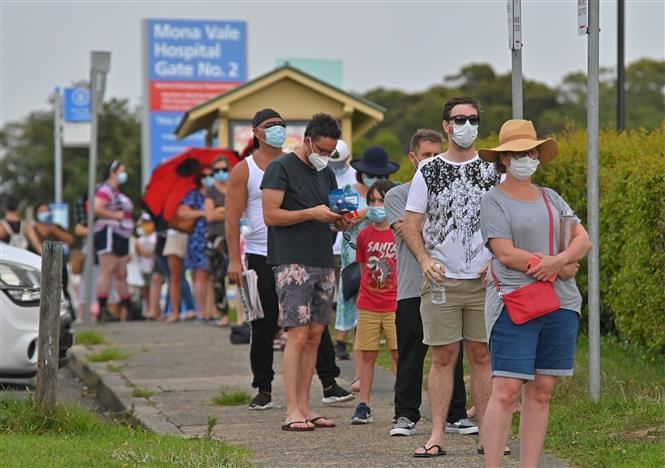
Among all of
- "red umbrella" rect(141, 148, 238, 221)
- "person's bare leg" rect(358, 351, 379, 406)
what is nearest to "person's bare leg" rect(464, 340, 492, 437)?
"person's bare leg" rect(358, 351, 379, 406)

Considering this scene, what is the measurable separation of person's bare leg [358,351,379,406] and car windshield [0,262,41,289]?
3.33 meters

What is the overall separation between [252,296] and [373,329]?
0.85m

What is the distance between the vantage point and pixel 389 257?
371 inches

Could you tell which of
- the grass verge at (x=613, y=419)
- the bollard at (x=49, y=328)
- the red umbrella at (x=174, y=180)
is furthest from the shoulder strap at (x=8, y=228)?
the grass verge at (x=613, y=419)

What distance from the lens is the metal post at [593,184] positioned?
8328 mm

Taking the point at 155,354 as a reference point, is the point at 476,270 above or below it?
above

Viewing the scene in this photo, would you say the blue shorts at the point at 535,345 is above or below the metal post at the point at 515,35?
below

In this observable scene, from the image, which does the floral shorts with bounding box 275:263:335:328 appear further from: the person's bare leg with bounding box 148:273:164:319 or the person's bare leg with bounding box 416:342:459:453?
the person's bare leg with bounding box 148:273:164:319

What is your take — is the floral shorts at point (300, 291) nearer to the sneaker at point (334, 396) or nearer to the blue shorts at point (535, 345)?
the sneaker at point (334, 396)

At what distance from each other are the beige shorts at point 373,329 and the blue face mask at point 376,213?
66 centimetres

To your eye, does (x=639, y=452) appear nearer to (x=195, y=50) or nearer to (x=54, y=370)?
(x=54, y=370)

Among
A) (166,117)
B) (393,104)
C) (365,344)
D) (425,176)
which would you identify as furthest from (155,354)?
(393,104)

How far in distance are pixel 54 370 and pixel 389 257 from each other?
2319mm

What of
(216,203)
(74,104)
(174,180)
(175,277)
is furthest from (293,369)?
(74,104)
